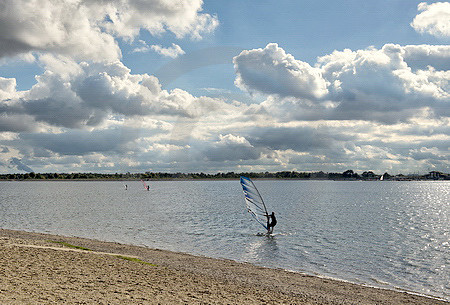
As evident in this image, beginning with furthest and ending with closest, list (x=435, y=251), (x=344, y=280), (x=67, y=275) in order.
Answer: (x=435, y=251), (x=344, y=280), (x=67, y=275)

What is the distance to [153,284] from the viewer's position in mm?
13703

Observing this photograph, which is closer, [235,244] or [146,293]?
[146,293]

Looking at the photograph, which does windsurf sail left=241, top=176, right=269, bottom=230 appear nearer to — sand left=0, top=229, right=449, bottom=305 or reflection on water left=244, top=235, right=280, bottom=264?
reflection on water left=244, top=235, right=280, bottom=264

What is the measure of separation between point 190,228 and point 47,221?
18973 millimetres

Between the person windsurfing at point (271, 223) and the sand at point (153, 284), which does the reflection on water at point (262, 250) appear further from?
the sand at point (153, 284)

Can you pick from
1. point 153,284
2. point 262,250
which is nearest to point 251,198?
point 262,250

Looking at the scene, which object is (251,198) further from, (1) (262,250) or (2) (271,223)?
(1) (262,250)

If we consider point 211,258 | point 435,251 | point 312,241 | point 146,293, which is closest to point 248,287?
point 146,293

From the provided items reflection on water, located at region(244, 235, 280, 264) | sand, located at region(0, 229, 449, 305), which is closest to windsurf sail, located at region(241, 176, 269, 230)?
reflection on water, located at region(244, 235, 280, 264)

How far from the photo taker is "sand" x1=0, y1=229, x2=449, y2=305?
1141 cm

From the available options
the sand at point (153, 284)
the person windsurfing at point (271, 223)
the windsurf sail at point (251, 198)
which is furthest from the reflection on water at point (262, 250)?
the windsurf sail at point (251, 198)

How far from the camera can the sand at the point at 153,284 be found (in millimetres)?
11414

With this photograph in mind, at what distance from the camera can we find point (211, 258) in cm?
2314

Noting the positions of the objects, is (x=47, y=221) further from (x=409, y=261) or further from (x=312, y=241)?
(x=409, y=261)
